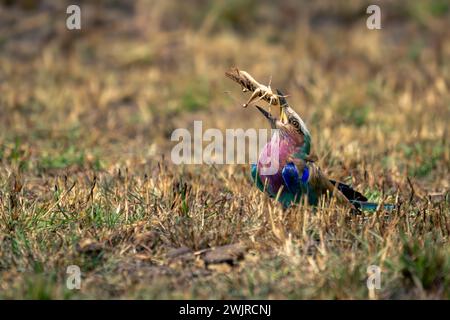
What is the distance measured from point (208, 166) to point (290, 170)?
5.43ft

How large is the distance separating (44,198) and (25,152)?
133cm

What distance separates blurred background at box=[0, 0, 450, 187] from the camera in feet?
Answer: 22.8

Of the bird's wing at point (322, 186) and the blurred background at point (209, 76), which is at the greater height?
the blurred background at point (209, 76)

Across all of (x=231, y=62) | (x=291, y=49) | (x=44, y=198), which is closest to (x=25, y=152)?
(x=44, y=198)

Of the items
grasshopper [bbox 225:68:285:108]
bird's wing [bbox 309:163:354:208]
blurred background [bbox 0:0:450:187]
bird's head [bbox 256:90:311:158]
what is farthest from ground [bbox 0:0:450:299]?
grasshopper [bbox 225:68:285:108]

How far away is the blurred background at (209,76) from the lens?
695cm

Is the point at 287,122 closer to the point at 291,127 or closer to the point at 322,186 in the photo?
the point at 291,127

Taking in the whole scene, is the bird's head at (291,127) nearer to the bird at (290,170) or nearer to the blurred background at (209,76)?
the bird at (290,170)

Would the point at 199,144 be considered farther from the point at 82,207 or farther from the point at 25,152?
the point at 82,207

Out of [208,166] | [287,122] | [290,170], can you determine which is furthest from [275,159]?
[208,166]

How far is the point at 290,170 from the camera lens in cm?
443

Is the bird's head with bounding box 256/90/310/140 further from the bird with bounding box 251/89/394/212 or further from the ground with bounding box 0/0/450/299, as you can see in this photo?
the ground with bounding box 0/0/450/299

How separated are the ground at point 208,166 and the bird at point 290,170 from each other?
0.09m

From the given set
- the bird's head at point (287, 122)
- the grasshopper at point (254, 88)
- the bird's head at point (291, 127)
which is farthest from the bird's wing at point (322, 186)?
the grasshopper at point (254, 88)
